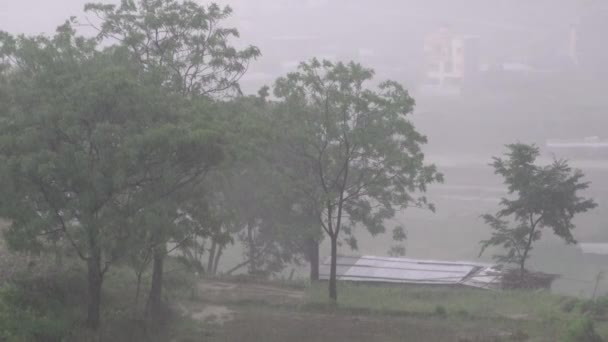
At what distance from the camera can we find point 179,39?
13.3 metres

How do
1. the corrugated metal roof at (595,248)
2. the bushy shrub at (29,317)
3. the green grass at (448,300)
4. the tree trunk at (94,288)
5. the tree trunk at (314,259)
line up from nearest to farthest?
the bushy shrub at (29,317) → the tree trunk at (94,288) → the green grass at (448,300) → the tree trunk at (314,259) → the corrugated metal roof at (595,248)

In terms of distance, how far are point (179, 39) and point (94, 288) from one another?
5.13 meters

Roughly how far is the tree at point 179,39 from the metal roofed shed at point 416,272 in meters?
9.32

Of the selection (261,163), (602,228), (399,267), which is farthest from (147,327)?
(602,228)

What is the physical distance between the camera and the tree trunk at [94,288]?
35.9 ft

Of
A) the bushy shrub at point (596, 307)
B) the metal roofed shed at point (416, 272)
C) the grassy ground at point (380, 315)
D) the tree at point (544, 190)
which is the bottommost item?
the grassy ground at point (380, 315)

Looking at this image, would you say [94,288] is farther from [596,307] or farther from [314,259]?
[314,259]

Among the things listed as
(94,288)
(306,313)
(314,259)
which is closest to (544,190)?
(314,259)

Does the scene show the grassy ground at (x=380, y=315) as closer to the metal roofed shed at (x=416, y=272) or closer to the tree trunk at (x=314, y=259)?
the metal roofed shed at (x=416, y=272)

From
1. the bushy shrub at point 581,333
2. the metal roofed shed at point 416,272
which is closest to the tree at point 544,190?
the metal roofed shed at point 416,272

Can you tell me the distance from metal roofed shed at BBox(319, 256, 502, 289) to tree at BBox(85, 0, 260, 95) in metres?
9.32

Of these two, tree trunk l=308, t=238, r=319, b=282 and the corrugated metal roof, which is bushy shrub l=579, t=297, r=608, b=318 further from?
the corrugated metal roof

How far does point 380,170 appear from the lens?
50.2 feet

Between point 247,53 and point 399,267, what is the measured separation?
10638 millimetres
